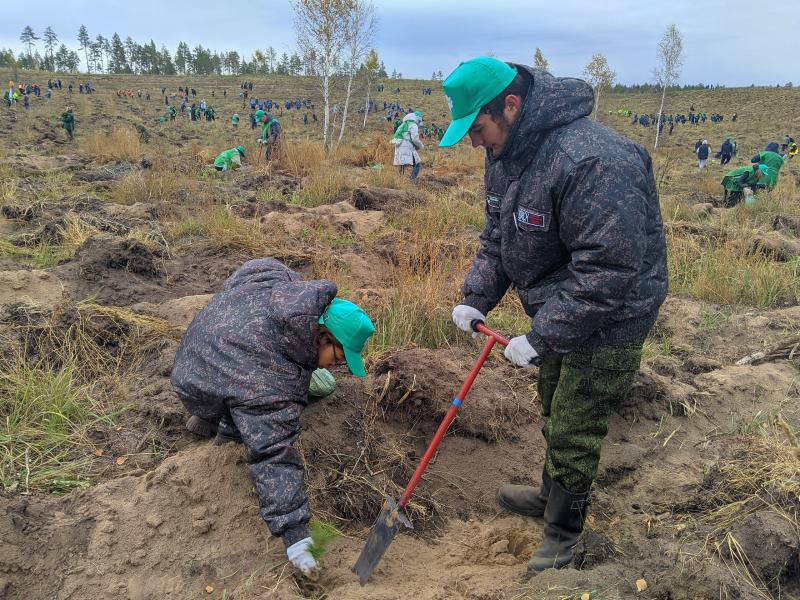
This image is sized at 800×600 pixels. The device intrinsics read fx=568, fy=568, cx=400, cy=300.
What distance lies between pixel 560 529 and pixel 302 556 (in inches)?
40.8

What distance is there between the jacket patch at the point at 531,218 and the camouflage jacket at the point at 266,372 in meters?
0.79

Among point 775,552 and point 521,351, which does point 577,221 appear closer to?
point 521,351

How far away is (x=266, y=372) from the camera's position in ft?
7.17

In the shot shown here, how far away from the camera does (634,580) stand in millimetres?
1915

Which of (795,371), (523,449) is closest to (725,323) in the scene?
(795,371)

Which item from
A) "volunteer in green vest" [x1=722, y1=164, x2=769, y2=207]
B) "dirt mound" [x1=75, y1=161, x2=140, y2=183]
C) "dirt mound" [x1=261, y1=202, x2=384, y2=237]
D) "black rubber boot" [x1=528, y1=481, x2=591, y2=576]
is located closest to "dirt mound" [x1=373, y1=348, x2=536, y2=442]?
"black rubber boot" [x1=528, y1=481, x2=591, y2=576]

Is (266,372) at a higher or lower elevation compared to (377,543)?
higher

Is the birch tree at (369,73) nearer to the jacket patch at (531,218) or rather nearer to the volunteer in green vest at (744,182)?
the volunteer in green vest at (744,182)

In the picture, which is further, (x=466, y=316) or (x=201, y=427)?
(x=201, y=427)

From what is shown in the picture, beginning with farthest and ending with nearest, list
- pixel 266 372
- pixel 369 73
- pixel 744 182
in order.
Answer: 1. pixel 369 73
2. pixel 744 182
3. pixel 266 372

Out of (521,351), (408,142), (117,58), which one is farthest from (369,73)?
(117,58)

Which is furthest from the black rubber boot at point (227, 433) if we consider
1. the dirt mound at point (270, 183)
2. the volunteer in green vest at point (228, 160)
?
the volunteer in green vest at point (228, 160)

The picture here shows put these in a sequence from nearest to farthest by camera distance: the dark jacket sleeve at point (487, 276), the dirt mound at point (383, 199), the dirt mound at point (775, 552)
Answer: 1. the dirt mound at point (775, 552)
2. the dark jacket sleeve at point (487, 276)
3. the dirt mound at point (383, 199)

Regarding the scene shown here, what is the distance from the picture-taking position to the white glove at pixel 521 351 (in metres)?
2.02
